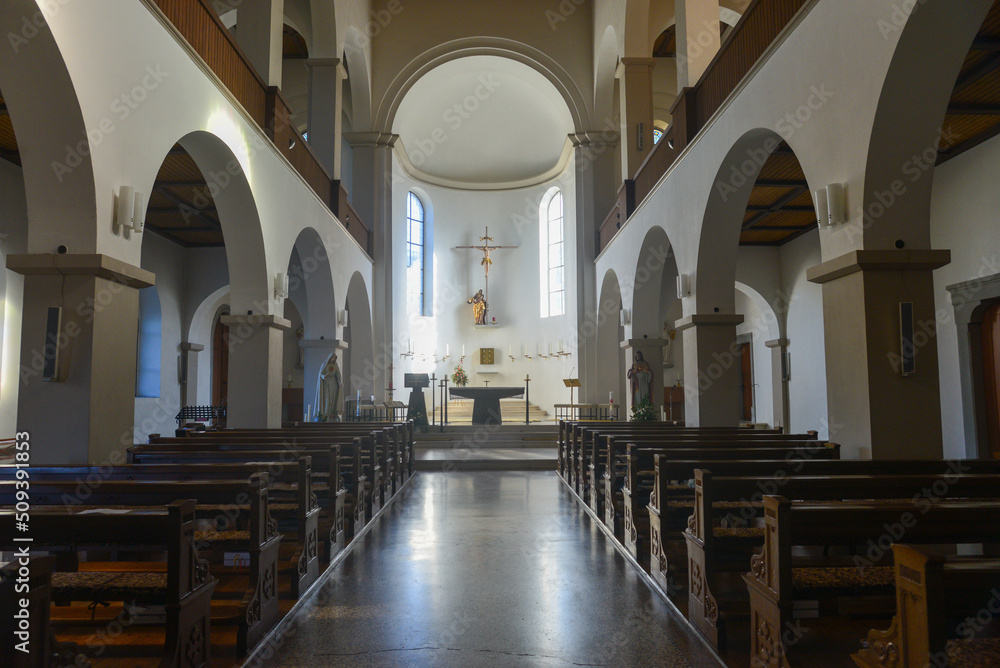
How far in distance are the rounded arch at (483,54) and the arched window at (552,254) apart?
3.70m

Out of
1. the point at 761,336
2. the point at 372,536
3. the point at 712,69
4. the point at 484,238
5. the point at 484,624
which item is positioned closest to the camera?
the point at 484,624

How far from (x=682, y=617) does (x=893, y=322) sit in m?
2.43

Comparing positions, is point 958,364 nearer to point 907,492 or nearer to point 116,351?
point 907,492

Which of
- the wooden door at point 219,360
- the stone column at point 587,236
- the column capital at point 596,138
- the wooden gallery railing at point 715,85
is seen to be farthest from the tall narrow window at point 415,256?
the wooden gallery railing at point 715,85

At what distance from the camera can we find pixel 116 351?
4.93 meters

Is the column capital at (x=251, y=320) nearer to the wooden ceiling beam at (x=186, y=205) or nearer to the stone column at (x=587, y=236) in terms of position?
the wooden ceiling beam at (x=186, y=205)

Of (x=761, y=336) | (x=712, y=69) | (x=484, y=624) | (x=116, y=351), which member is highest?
(x=712, y=69)

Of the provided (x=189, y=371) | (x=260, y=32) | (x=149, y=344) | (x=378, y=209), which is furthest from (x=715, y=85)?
(x=189, y=371)

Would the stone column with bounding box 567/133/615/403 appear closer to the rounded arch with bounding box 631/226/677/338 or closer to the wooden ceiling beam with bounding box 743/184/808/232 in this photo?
the rounded arch with bounding box 631/226/677/338

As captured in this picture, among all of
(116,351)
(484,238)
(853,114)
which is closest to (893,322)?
(853,114)

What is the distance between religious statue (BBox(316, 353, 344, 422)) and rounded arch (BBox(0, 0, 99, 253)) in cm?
660

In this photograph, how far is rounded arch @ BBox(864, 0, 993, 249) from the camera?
3988mm

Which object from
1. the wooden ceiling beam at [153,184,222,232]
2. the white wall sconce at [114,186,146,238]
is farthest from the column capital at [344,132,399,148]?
the white wall sconce at [114,186,146,238]

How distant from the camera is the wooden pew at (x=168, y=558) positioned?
8.54 ft
